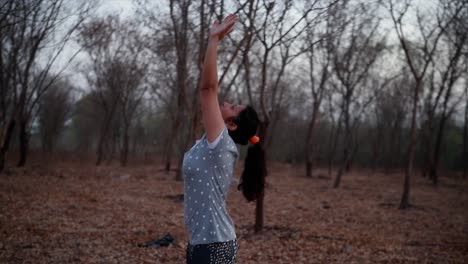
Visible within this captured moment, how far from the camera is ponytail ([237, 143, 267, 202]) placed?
Result: 9.02ft

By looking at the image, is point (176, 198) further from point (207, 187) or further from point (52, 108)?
point (52, 108)

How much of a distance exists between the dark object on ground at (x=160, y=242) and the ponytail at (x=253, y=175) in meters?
4.23

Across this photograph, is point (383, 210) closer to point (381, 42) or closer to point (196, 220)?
point (381, 42)

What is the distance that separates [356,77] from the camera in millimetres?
20891

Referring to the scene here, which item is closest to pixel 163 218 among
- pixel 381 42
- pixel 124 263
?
pixel 124 263

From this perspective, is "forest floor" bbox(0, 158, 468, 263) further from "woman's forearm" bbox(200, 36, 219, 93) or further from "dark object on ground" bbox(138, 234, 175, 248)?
"woman's forearm" bbox(200, 36, 219, 93)

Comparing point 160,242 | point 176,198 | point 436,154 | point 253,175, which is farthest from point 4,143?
point 436,154

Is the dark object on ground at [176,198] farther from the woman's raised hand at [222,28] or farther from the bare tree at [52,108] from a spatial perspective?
the bare tree at [52,108]

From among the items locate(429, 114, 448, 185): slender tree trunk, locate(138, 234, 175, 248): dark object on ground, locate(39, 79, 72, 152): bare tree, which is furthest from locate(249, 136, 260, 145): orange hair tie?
locate(39, 79, 72, 152): bare tree

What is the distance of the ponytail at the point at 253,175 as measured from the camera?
2.75 m

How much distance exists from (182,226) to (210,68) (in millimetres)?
6692

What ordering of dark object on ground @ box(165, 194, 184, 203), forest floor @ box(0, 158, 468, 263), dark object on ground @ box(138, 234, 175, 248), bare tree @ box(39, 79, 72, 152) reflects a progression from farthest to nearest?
bare tree @ box(39, 79, 72, 152) → dark object on ground @ box(165, 194, 184, 203) → dark object on ground @ box(138, 234, 175, 248) → forest floor @ box(0, 158, 468, 263)

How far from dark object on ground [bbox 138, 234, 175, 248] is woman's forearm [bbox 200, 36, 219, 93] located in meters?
4.86

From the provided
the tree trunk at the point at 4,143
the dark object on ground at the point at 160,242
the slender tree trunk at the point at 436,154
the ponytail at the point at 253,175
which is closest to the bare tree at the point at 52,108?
the tree trunk at the point at 4,143
